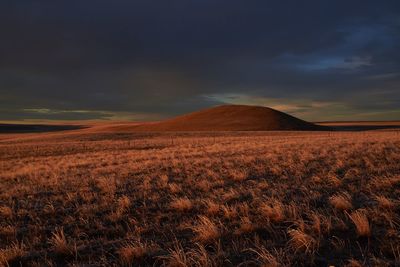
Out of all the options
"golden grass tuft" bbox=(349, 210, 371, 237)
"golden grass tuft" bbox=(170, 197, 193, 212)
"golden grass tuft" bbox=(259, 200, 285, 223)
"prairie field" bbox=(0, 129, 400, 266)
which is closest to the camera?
"prairie field" bbox=(0, 129, 400, 266)

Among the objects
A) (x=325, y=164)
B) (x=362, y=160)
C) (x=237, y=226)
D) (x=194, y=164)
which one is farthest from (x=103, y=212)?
(x=362, y=160)

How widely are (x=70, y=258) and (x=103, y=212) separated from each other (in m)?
2.85

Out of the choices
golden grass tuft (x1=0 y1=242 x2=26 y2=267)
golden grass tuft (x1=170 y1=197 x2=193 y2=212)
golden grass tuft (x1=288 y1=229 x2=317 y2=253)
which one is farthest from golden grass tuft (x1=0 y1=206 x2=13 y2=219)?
golden grass tuft (x1=288 y1=229 x2=317 y2=253)

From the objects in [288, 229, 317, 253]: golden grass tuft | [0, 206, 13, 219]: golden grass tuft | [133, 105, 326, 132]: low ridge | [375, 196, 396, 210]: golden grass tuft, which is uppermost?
[133, 105, 326, 132]: low ridge

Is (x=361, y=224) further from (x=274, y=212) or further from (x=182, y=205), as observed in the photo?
(x=182, y=205)

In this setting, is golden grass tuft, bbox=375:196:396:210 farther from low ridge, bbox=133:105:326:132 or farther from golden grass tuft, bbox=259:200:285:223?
low ridge, bbox=133:105:326:132

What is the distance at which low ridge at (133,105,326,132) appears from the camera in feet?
349

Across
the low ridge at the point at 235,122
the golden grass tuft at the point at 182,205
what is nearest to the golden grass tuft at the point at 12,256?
the golden grass tuft at the point at 182,205

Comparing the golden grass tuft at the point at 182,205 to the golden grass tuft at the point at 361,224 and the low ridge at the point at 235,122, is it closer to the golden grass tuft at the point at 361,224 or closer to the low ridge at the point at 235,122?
Result: the golden grass tuft at the point at 361,224

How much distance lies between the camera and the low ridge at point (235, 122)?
106250mm

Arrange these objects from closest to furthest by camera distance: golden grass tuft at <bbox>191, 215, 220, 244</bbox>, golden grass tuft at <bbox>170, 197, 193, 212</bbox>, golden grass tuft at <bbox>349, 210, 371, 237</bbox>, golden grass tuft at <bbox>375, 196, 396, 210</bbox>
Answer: golden grass tuft at <bbox>349, 210, 371, 237</bbox> → golden grass tuft at <bbox>191, 215, 220, 244</bbox> → golden grass tuft at <bbox>375, 196, 396, 210</bbox> → golden grass tuft at <bbox>170, 197, 193, 212</bbox>

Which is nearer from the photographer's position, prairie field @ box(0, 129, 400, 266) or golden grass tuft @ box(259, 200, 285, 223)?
prairie field @ box(0, 129, 400, 266)

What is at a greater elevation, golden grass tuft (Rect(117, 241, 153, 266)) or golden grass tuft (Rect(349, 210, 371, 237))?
golden grass tuft (Rect(349, 210, 371, 237))

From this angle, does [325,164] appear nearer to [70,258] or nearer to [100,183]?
[100,183]
